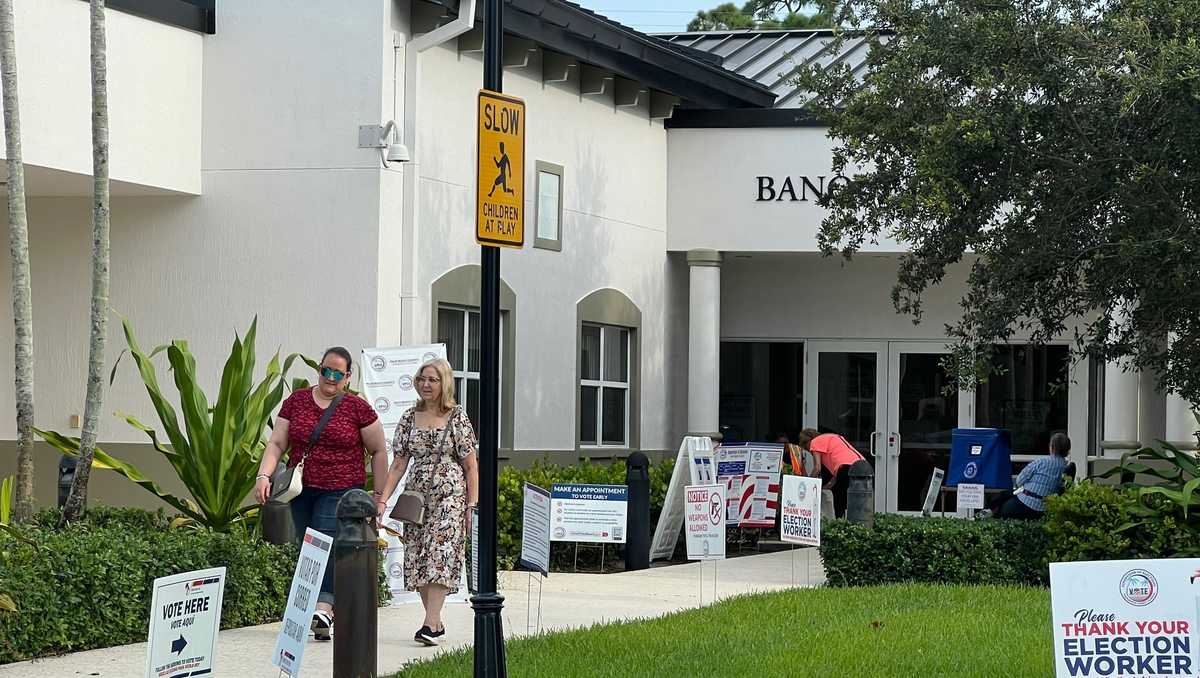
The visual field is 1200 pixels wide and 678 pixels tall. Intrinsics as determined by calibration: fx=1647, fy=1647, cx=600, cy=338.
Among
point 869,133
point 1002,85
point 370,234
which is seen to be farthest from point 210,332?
point 1002,85

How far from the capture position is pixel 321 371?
32.0 feet

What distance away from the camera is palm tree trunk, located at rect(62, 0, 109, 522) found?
10.8 meters

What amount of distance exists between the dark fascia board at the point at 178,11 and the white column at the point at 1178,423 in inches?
419

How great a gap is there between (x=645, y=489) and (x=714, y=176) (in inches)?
203

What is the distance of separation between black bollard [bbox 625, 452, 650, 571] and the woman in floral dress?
16.7 feet

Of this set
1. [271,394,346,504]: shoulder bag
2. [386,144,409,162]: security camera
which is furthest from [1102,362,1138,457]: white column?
[271,394,346,504]: shoulder bag

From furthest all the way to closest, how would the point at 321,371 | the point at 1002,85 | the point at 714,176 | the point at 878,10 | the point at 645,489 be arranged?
1. the point at 714,176
2. the point at 645,489
3. the point at 878,10
4. the point at 1002,85
5. the point at 321,371

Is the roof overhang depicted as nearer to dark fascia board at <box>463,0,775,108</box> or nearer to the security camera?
dark fascia board at <box>463,0,775,108</box>

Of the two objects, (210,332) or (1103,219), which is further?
(210,332)

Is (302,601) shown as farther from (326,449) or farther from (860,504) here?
(860,504)

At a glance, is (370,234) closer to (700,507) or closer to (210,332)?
(210,332)

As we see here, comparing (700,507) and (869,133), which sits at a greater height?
(869,133)

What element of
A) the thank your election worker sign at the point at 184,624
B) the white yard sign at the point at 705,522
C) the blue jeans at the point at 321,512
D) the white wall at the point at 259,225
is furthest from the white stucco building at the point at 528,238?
the thank your election worker sign at the point at 184,624

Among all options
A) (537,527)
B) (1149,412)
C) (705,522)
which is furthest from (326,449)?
(1149,412)
